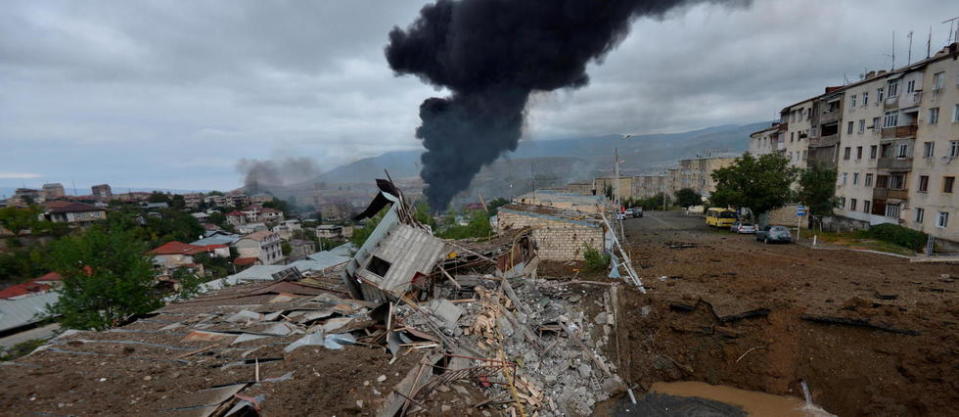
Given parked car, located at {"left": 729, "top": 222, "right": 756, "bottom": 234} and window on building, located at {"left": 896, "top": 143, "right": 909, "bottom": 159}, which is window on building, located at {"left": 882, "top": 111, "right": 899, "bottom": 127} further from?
parked car, located at {"left": 729, "top": 222, "right": 756, "bottom": 234}

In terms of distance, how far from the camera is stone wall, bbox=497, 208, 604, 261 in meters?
14.4

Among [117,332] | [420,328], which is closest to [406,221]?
[420,328]

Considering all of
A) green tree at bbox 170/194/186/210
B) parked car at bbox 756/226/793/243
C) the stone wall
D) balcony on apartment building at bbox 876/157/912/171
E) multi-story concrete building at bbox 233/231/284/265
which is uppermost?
balcony on apartment building at bbox 876/157/912/171

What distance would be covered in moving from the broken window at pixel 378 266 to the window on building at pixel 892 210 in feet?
90.5

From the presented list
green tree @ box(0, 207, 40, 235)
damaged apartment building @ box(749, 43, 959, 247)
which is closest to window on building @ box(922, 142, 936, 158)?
damaged apartment building @ box(749, 43, 959, 247)

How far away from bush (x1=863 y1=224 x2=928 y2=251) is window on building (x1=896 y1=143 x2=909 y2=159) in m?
4.14

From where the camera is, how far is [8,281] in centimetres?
3422

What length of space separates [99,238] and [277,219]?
73.5 m

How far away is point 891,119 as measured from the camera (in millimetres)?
20844

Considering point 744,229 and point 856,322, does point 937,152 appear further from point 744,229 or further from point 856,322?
point 856,322

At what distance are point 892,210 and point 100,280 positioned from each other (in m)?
36.1

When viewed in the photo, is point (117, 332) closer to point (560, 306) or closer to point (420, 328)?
point (420, 328)

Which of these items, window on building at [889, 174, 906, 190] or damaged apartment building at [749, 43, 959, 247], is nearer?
damaged apartment building at [749, 43, 959, 247]

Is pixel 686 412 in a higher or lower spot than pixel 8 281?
higher
